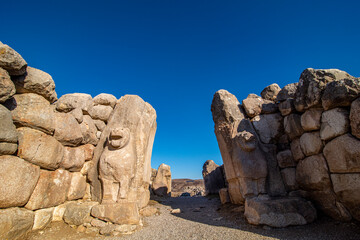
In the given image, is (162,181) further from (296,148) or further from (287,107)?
(287,107)

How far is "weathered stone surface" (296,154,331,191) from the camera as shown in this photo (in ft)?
14.3

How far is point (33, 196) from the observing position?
367cm

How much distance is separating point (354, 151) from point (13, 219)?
20.1ft

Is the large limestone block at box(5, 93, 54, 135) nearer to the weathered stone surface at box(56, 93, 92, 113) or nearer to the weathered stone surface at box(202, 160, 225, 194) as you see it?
the weathered stone surface at box(56, 93, 92, 113)

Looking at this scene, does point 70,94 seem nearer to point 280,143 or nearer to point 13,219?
point 13,219

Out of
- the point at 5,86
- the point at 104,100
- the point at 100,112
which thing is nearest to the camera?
the point at 5,86

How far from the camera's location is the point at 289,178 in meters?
5.39

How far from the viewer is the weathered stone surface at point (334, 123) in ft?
12.9

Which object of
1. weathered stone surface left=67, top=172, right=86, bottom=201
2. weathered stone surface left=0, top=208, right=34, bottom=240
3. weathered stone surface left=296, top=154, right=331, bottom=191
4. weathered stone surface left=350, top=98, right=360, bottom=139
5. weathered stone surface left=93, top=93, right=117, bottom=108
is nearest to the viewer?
weathered stone surface left=0, top=208, right=34, bottom=240

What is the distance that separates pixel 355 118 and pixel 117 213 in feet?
17.3

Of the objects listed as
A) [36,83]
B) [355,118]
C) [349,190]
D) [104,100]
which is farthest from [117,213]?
[355,118]

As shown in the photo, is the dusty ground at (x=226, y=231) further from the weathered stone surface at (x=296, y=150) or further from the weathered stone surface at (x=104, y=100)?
the weathered stone surface at (x=104, y=100)

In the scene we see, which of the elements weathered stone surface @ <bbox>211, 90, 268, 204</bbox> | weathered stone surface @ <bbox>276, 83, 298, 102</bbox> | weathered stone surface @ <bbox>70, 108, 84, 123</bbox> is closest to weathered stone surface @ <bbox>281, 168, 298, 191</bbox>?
weathered stone surface @ <bbox>211, 90, 268, 204</bbox>

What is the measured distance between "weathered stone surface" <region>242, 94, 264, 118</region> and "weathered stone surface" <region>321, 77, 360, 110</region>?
230 cm
